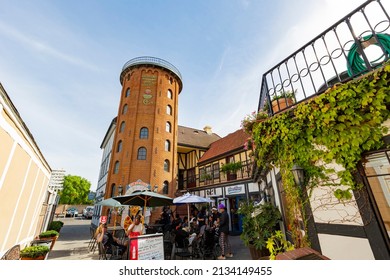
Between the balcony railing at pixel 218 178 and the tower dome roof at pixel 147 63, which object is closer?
the balcony railing at pixel 218 178

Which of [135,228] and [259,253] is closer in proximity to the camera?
[259,253]

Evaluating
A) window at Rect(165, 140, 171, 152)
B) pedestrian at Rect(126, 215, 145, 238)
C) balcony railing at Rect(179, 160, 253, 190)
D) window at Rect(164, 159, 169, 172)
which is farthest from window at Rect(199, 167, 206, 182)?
pedestrian at Rect(126, 215, 145, 238)

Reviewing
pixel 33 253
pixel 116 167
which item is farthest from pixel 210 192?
pixel 33 253

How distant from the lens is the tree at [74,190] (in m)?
47.6

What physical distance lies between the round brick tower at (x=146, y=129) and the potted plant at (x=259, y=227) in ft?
37.7

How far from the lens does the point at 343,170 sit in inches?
109

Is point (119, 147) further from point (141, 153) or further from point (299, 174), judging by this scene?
point (299, 174)

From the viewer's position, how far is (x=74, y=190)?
48344mm

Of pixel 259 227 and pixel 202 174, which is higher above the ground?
pixel 202 174

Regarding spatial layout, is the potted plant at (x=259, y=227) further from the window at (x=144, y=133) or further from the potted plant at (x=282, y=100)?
the window at (x=144, y=133)

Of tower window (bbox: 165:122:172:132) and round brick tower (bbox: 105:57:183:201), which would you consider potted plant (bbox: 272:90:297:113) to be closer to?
round brick tower (bbox: 105:57:183:201)

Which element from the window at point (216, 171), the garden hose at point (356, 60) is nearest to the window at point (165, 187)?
the window at point (216, 171)

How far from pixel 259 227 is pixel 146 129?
570 inches
